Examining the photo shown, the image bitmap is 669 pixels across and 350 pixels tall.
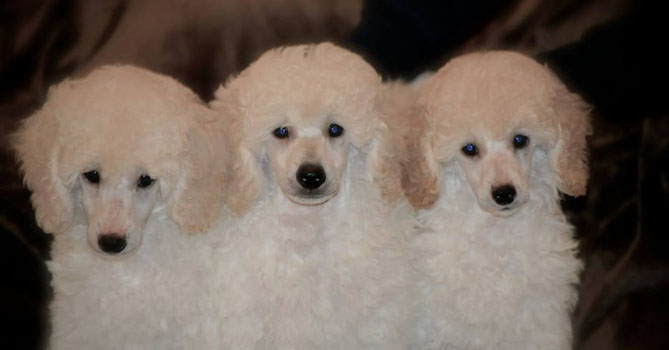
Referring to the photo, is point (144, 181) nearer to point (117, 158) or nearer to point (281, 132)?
point (117, 158)

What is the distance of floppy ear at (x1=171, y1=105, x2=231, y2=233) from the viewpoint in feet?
8.23

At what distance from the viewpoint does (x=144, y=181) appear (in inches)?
97.7

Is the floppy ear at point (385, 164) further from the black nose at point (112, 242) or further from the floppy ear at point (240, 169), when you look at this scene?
the black nose at point (112, 242)

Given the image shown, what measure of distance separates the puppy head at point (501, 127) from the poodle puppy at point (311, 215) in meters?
0.22

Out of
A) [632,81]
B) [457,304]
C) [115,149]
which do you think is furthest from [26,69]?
[632,81]

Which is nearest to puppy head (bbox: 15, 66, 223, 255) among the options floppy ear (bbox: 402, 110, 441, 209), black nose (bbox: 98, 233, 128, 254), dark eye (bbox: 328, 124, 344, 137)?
black nose (bbox: 98, 233, 128, 254)

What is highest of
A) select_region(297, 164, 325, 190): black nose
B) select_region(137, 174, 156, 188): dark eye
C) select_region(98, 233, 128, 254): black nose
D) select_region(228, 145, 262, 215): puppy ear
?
select_region(297, 164, 325, 190): black nose

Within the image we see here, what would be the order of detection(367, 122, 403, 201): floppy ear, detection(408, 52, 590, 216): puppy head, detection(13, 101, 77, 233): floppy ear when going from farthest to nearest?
detection(367, 122, 403, 201): floppy ear → detection(408, 52, 590, 216): puppy head → detection(13, 101, 77, 233): floppy ear

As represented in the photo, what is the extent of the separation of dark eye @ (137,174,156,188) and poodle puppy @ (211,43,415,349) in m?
0.29

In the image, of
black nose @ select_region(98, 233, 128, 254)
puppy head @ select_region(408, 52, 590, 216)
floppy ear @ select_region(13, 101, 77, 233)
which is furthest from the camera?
puppy head @ select_region(408, 52, 590, 216)

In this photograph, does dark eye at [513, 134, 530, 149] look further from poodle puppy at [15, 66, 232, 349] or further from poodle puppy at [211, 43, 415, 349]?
poodle puppy at [15, 66, 232, 349]

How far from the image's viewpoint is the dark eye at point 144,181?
2.46 m

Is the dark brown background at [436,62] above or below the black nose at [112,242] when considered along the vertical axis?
above

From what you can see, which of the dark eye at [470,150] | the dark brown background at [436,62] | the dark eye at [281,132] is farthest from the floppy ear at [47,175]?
the dark eye at [470,150]
